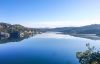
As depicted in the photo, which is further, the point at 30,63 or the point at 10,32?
the point at 10,32

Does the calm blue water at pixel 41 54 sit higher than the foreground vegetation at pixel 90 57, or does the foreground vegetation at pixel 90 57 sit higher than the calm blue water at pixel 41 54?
the foreground vegetation at pixel 90 57

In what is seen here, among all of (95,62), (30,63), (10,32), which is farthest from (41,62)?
(10,32)

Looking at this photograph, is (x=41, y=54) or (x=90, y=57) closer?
(x=90, y=57)

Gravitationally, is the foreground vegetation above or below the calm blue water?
above

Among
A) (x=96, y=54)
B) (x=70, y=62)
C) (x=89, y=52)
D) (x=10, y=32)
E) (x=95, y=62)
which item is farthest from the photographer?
(x=10, y=32)

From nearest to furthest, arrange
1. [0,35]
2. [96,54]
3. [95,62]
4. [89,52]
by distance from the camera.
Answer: [95,62] → [96,54] → [89,52] → [0,35]

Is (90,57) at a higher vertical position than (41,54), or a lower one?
higher

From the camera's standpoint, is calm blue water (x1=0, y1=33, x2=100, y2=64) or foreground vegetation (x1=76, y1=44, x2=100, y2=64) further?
calm blue water (x1=0, y1=33, x2=100, y2=64)

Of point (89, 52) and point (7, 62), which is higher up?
point (89, 52)

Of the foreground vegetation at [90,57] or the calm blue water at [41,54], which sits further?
the calm blue water at [41,54]

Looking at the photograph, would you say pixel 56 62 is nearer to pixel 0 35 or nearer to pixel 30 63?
pixel 30 63
